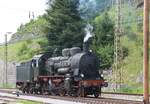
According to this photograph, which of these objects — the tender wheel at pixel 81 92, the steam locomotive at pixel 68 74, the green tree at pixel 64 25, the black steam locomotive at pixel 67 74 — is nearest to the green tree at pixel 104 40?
the green tree at pixel 64 25

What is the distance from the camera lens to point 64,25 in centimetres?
5381

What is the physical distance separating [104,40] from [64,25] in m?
4.70

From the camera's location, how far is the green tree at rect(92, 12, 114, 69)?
5100 cm

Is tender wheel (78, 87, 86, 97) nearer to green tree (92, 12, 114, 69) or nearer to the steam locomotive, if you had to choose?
the steam locomotive

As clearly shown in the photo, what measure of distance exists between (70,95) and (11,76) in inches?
1350

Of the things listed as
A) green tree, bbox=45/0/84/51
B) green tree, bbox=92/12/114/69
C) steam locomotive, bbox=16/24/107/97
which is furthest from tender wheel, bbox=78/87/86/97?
green tree, bbox=45/0/84/51

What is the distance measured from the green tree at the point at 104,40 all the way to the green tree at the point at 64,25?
1963 mm

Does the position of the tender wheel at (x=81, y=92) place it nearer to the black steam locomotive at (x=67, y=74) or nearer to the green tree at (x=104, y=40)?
the black steam locomotive at (x=67, y=74)

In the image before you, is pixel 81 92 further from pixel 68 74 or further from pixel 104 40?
pixel 104 40

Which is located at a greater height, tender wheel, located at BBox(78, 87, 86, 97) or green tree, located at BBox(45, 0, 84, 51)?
green tree, located at BBox(45, 0, 84, 51)

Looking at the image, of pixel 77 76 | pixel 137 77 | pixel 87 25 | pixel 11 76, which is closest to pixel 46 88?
pixel 77 76

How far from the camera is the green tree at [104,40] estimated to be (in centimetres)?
5100

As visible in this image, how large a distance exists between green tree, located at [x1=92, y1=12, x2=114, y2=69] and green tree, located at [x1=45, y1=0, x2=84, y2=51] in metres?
1.96

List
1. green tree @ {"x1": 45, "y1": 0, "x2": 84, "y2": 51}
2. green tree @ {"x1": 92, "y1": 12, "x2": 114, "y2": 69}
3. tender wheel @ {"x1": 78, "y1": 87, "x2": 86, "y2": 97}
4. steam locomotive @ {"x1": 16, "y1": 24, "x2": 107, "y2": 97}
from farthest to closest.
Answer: green tree @ {"x1": 45, "y1": 0, "x2": 84, "y2": 51}, green tree @ {"x1": 92, "y1": 12, "x2": 114, "y2": 69}, steam locomotive @ {"x1": 16, "y1": 24, "x2": 107, "y2": 97}, tender wheel @ {"x1": 78, "y1": 87, "x2": 86, "y2": 97}
